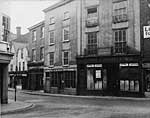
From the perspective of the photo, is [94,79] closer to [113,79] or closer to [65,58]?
[113,79]

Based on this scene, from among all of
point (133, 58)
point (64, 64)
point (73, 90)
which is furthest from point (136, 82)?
point (64, 64)

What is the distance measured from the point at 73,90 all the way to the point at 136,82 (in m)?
7.06

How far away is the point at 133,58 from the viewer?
20.1 meters

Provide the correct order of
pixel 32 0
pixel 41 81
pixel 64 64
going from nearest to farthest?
pixel 32 0 → pixel 64 64 → pixel 41 81

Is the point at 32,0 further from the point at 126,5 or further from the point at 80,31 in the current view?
the point at 80,31

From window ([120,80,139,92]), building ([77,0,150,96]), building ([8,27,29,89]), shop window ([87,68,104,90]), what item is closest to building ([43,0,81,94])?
building ([77,0,150,96])

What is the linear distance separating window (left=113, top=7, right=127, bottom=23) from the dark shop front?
369 cm

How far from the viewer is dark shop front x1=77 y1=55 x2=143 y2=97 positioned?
20.1 m

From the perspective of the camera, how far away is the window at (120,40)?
69.2ft

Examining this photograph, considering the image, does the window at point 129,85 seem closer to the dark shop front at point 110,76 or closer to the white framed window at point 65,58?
the dark shop front at point 110,76

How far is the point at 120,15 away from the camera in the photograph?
70.3 feet

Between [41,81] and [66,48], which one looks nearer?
[66,48]

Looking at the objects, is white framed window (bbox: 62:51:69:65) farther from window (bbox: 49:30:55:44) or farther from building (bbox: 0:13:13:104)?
building (bbox: 0:13:13:104)

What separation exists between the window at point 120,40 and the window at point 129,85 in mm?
2977
